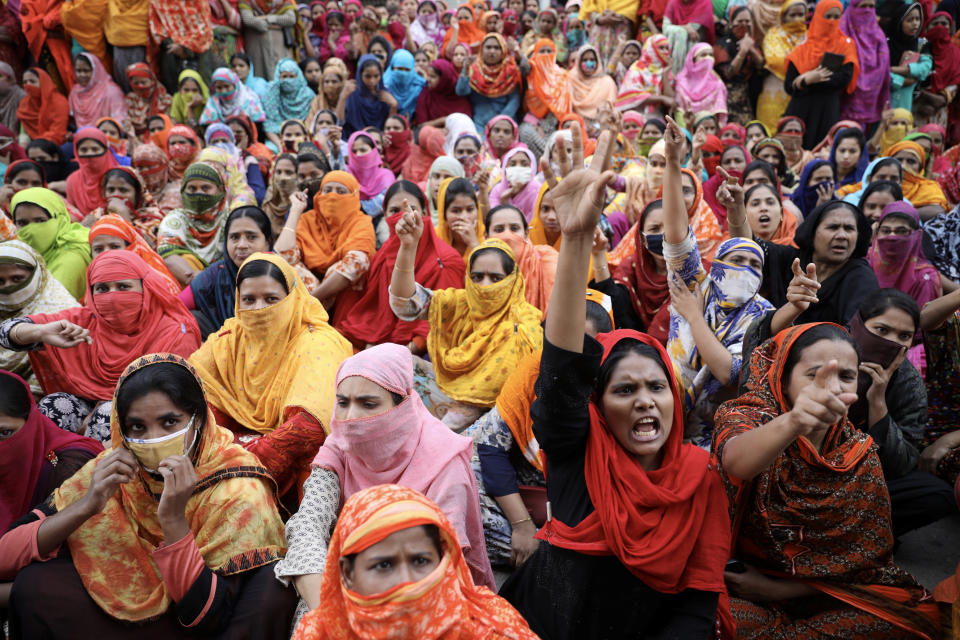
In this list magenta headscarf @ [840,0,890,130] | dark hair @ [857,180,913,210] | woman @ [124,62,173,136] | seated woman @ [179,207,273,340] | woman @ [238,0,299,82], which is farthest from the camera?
woman @ [238,0,299,82]

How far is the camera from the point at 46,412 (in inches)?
120

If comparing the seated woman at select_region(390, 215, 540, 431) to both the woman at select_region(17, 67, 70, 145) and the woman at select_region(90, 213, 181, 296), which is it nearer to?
the woman at select_region(90, 213, 181, 296)

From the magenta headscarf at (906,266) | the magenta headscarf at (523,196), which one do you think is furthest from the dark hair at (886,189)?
the magenta headscarf at (523,196)

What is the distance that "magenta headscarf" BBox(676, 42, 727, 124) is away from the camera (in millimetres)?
7293

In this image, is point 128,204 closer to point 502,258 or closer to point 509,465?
point 502,258

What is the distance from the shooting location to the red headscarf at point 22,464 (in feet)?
A: 7.24

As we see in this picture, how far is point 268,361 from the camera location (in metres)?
2.82

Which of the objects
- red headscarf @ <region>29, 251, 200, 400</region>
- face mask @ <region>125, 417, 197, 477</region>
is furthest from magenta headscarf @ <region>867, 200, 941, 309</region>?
red headscarf @ <region>29, 251, 200, 400</region>

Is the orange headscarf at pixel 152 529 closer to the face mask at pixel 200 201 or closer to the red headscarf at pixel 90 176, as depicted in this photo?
the face mask at pixel 200 201

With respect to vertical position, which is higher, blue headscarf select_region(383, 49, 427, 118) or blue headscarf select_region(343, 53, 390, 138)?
blue headscarf select_region(383, 49, 427, 118)

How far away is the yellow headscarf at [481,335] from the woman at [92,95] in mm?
6593

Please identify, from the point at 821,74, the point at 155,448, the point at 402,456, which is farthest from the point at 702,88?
the point at 155,448

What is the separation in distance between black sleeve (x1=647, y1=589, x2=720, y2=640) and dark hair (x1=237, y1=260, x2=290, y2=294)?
6.66 ft

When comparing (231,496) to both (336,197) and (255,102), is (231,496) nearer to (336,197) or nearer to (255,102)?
(336,197)
